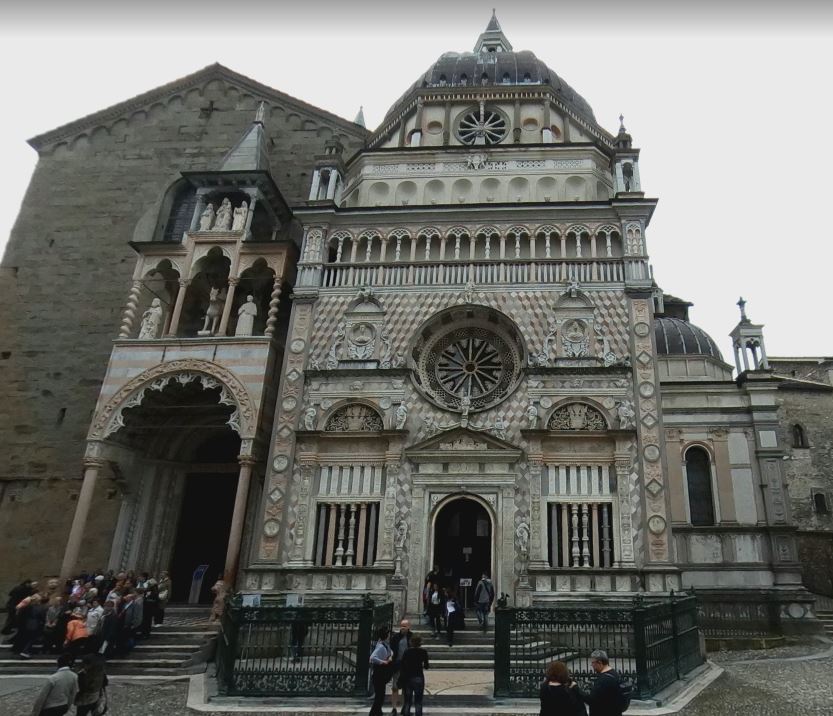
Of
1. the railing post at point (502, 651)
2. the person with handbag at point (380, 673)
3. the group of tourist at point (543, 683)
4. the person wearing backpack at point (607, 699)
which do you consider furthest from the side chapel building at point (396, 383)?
the person wearing backpack at point (607, 699)

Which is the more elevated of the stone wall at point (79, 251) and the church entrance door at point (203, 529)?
the stone wall at point (79, 251)

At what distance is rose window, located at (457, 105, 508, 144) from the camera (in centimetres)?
2506

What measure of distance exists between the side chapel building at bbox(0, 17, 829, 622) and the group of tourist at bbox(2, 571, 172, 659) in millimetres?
2138

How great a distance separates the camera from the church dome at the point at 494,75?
27.4 metres

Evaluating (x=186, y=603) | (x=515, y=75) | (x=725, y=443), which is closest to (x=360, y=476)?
(x=186, y=603)

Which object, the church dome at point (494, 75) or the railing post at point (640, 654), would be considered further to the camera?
the church dome at point (494, 75)

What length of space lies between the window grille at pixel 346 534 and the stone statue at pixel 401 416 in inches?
91.1

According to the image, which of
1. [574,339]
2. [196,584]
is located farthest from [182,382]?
[574,339]

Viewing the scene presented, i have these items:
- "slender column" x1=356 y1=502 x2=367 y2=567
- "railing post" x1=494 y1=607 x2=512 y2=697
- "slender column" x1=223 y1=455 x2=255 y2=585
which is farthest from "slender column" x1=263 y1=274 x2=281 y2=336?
"railing post" x1=494 y1=607 x2=512 y2=697

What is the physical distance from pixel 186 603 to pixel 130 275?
13.3 meters

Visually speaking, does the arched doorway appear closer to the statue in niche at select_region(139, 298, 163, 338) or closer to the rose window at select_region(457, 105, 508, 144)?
the statue in niche at select_region(139, 298, 163, 338)

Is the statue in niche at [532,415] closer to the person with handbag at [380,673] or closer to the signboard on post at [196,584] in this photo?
the person with handbag at [380,673]

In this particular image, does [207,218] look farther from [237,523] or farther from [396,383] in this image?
[237,523]

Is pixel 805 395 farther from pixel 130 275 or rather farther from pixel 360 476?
pixel 130 275
